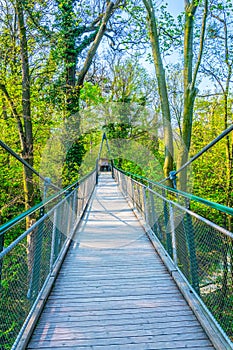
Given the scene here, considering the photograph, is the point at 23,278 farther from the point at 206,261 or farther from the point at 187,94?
the point at 187,94

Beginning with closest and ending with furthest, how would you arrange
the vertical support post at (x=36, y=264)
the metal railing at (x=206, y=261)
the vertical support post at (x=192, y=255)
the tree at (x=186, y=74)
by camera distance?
the metal railing at (x=206, y=261)
the vertical support post at (x=36, y=264)
the vertical support post at (x=192, y=255)
the tree at (x=186, y=74)

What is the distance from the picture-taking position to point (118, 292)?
2.42 m

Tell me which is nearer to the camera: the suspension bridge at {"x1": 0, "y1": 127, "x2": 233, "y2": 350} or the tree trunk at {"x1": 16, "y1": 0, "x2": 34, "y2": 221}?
the suspension bridge at {"x1": 0, "y1": 127, "x2": 233, "y2": 350}

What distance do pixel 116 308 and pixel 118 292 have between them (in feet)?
0.90

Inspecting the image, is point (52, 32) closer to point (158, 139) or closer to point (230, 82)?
point (230, 82)

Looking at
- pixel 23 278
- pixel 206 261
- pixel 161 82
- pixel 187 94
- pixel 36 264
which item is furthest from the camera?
pixel 161 82

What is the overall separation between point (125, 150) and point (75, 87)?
10945 mm

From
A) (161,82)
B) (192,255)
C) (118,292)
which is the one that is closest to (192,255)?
(192,255)

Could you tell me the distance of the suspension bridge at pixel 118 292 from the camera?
5.78 ft

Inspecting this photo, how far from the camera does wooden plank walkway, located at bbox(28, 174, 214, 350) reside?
1.75m

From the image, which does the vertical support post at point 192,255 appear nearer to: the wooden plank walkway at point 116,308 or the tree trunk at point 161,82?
the wooden plank walkway at point 116,308

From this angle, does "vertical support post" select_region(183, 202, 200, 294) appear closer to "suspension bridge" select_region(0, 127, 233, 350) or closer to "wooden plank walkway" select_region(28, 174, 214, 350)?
"suspension bridge" select_region(0, 127, 233, 350)

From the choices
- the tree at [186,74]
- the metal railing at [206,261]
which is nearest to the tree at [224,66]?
the tree at [186,74]

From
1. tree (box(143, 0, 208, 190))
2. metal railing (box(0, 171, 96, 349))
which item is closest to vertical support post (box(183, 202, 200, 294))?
metal railing (box(0, 171, 96, 349))
